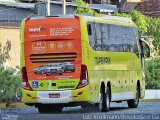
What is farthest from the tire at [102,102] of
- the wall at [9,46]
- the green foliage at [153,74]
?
the green foliage at [153,74]

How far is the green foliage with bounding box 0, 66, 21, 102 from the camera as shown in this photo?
42219 millimetres

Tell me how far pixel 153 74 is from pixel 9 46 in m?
9.56

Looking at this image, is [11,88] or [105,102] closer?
[105,102]

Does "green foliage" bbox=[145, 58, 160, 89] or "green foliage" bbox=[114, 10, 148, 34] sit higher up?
"green foliage" bbox=[114, 10, 148, 34]

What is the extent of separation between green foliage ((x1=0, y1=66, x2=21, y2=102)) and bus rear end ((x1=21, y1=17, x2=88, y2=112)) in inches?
382

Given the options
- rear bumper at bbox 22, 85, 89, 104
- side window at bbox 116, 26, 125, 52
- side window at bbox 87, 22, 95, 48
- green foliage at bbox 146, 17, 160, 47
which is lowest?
green foliage at bbox 146, 17, 160, 47

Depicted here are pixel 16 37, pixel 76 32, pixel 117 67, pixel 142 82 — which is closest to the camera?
pixel 76 32

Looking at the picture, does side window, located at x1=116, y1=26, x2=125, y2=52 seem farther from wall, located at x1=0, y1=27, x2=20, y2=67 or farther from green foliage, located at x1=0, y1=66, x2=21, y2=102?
wall, located at x1=0, y1=27, x2=20, y2=67

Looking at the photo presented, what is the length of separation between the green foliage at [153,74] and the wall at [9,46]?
818 centimetres

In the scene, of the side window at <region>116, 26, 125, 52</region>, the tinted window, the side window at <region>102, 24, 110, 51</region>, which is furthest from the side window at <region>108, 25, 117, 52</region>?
the side window at <region>116, 26, 125, 52</region>

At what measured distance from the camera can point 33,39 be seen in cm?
3250

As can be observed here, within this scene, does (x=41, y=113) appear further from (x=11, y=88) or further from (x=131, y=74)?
(x=11, y=88)

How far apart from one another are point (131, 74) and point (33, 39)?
23.4 feet

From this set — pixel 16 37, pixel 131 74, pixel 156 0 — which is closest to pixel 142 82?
pixel 131 74
